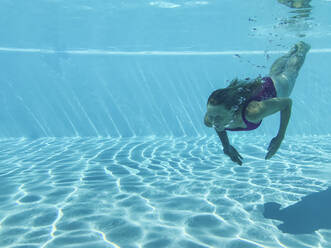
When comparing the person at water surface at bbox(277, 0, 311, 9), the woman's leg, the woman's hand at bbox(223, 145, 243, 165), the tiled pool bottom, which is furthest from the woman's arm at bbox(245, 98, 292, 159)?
the person at water surface at bbox(277, 0, 311, 9)

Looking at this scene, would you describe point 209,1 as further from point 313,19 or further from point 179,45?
point 179,45

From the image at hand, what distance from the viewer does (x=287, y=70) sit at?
568 centimetres

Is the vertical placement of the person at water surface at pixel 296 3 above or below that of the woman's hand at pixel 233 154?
above

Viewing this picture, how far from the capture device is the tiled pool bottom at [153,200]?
382 cm

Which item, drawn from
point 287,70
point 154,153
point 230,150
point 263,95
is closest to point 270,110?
point 263,95

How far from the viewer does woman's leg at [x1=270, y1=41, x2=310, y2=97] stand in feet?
16.7

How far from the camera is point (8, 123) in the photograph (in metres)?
19.7

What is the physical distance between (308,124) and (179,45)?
43.4 feet

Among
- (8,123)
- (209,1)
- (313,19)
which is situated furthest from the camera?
(8,123)

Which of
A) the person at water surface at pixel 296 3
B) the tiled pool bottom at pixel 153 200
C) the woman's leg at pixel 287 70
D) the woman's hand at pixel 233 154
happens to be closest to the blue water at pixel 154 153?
the tiled pool bottom at pixel 153 200

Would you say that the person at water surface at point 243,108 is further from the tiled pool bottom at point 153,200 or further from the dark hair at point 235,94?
the tiled pool bottom at point 153,200

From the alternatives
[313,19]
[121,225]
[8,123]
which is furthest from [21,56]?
[121,225]

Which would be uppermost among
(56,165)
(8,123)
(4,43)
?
(4,43)

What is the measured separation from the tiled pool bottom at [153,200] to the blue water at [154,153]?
3cm
